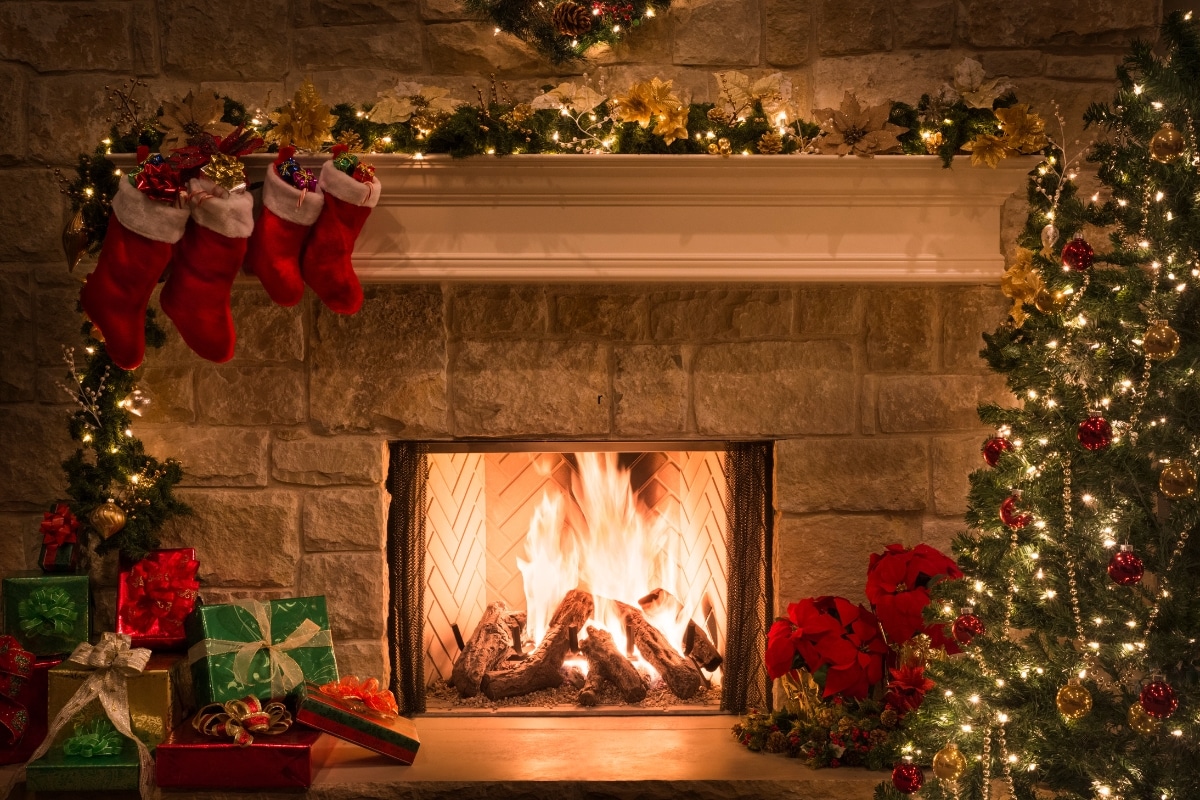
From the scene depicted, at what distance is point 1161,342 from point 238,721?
6.23ft

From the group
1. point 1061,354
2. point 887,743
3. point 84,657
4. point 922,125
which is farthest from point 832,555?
point 84,657

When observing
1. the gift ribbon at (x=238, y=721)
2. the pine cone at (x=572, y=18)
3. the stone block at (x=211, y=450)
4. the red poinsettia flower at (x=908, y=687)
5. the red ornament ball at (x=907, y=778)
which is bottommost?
the red ornament ball at (x=907, y=778)

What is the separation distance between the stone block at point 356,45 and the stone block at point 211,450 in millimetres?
913

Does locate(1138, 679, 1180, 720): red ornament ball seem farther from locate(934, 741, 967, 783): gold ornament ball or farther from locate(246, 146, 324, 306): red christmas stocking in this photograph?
locate(246, 146, 324, 306): red christmas stocking

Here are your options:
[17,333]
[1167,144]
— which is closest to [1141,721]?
[1167,144]

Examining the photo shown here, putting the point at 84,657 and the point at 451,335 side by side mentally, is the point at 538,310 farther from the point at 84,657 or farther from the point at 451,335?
the point at 84,657

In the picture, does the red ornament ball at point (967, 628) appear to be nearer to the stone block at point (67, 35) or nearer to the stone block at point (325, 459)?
the stone block at point (325, 459)

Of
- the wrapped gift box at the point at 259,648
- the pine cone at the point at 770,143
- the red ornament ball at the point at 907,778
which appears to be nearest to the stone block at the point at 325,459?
the wrapped gift box at the point at 259,648

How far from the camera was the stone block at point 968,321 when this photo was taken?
2.59 metres

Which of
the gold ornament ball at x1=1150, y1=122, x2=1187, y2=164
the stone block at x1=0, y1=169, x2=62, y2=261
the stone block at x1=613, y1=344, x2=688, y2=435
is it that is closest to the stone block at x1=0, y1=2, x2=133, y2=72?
the stone block at x1=0, y1=169, x2=62, y2=261

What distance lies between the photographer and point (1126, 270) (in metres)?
1.80

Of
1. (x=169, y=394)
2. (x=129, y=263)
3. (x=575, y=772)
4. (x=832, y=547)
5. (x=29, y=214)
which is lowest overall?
(x=575, y=772)

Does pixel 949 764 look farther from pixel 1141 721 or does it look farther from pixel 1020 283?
pixel 1020 283

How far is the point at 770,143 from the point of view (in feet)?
7.58
